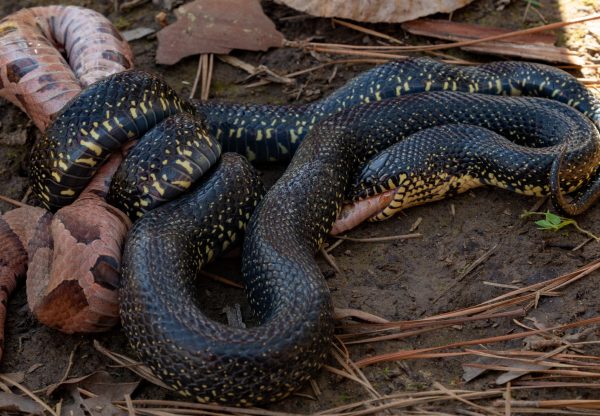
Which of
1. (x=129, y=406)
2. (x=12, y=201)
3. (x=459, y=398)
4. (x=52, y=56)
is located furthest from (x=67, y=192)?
(x=459, y=398)

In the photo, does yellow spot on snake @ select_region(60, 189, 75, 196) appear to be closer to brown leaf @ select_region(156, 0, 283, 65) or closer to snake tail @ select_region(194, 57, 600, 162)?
snake tail @ select_region(194, 57, 600, 162)

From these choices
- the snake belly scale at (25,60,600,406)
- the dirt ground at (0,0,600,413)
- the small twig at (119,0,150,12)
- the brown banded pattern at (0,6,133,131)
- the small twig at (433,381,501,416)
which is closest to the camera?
the small twig at (433,381,501,416)

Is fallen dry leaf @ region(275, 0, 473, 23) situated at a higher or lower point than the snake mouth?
higher

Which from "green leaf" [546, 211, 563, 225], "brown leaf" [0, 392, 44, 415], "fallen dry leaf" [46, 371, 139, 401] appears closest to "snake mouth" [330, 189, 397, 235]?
"green leaf" [546, 211, 563, 225]

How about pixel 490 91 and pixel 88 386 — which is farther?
pixel 490 91

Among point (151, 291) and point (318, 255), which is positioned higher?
point (151, 291)

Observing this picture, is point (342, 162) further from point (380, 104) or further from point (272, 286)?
point (272, 286)

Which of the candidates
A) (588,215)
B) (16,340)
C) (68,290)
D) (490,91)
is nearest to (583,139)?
(588,215)
